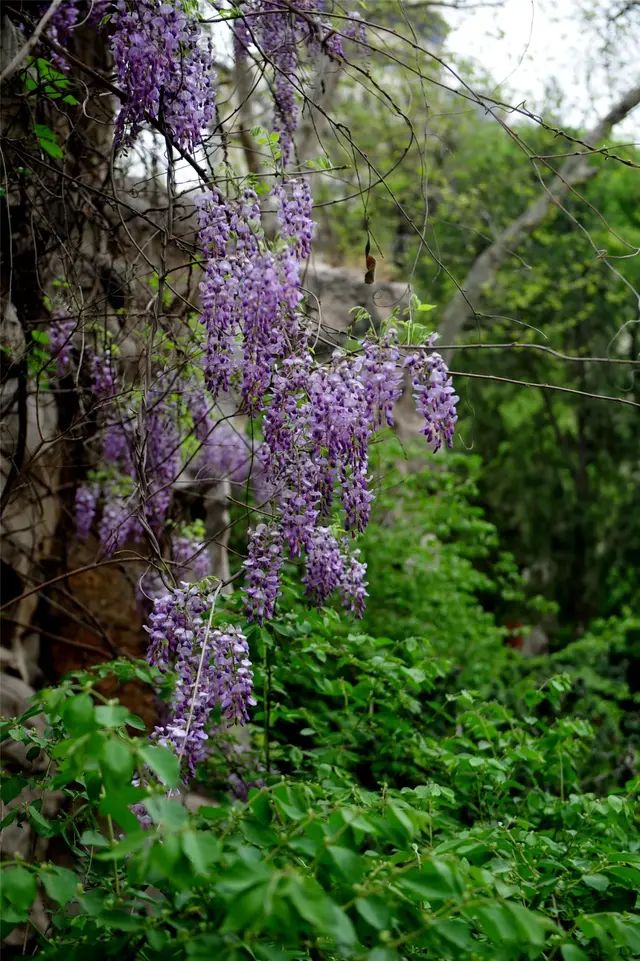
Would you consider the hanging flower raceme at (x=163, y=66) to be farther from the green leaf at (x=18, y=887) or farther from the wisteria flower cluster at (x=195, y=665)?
the green leaf at (x=18, y=887)

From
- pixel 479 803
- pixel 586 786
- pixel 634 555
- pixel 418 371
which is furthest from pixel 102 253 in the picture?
pixel 634 555

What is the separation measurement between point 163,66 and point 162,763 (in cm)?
193

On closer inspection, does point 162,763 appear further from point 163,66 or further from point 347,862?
point 163,66

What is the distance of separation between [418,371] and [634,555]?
961 centimetres

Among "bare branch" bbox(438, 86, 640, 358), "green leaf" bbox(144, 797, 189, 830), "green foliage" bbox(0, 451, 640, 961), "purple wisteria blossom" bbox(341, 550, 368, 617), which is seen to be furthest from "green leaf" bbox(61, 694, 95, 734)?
"bare branch" bbox(438, 86, 640, 358)

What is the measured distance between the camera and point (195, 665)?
2.38m

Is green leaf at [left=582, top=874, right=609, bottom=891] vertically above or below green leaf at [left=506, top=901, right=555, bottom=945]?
below

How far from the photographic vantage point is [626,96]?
8.94 metres

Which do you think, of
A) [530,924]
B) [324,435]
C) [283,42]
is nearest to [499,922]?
[530,924]

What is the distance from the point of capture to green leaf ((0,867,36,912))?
4.80 ft

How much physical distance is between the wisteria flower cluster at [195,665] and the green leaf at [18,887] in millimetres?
691

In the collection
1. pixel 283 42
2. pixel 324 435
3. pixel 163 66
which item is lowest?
pixel 324 435

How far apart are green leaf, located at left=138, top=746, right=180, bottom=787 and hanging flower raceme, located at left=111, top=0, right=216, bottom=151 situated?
5.97 feet

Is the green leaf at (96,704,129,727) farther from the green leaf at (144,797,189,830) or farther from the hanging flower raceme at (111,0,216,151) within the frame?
the hanging flower raceme at (111,0,216,151)
